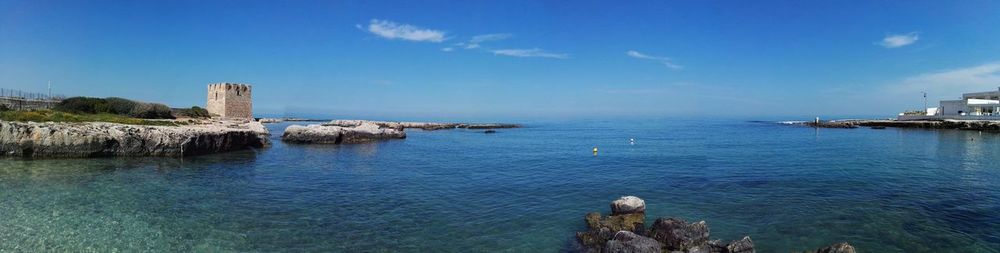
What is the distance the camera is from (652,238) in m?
11.7

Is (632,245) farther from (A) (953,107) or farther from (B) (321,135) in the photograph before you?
(A) (953,107)

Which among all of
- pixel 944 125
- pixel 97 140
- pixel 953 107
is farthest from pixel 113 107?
pixel 953 107

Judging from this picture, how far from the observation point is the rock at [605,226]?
40.0 ft

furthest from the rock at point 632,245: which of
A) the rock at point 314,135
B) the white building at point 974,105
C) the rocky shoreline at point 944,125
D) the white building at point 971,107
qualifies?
the white building at point 974,105

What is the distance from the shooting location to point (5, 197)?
15.9 metres

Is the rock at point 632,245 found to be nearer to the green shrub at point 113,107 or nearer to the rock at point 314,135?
the rock at point 314,135

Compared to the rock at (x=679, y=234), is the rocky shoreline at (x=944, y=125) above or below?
above

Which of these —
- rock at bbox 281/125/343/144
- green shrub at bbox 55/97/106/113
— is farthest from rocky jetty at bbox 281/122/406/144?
green shrub at bbox 55/97/106/113

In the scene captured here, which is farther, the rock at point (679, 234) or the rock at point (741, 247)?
the rock at point (679, 234)

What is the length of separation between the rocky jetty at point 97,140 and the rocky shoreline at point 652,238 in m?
25.5

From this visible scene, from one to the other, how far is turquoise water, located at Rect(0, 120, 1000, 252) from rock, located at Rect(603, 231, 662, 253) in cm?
151

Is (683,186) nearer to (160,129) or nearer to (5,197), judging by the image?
(5,197)

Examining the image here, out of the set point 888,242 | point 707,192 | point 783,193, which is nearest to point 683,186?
point 707,192

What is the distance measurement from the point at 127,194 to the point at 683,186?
67.1 ft
